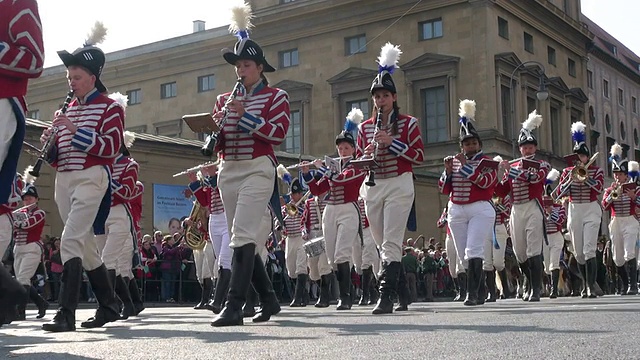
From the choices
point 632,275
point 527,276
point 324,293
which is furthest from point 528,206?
point 632,275

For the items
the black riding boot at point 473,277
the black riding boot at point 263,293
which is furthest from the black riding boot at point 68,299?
the black riding boot at point 473,277

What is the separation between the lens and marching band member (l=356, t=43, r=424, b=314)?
423 inches

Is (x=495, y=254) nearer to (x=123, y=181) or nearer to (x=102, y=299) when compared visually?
(x=123, y=181)

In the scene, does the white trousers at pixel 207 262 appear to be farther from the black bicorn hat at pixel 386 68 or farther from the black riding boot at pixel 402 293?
the black bicorn hat at pixel 386 68

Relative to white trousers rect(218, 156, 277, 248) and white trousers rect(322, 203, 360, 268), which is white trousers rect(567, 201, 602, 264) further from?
white trousers rect(218, 156, 277, 248)

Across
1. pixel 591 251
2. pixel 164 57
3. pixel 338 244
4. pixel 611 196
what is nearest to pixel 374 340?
pixel 338 244

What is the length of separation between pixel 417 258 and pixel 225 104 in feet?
73.1

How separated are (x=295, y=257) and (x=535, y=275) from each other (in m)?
5.33

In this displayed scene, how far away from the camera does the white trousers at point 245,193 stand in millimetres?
8711

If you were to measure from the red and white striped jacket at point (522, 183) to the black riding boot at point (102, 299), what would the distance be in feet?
26.1

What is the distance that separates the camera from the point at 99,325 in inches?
356

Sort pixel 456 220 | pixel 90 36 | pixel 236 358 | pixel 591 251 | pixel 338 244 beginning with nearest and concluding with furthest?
pixel 236 358 → pixel 90 36 → pixel 456 220 → pixel 338 244 → pixel 591 251

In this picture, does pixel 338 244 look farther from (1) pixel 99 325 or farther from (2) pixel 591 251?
(1) pixel 99 325

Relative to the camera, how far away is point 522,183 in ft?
52.2
